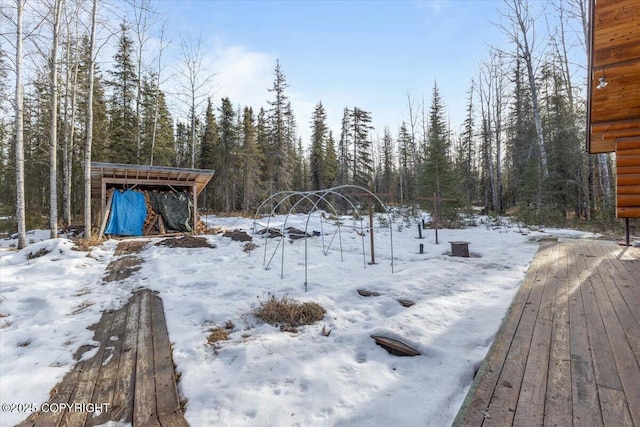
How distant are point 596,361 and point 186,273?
6552 millimetres

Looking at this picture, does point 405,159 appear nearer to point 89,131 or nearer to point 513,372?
point 89,131

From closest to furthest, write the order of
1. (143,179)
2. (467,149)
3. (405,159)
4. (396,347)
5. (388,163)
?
(396,347) < (143,179) < (467,149) < (405,159) < (388,163)

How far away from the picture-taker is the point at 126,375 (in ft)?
8.34

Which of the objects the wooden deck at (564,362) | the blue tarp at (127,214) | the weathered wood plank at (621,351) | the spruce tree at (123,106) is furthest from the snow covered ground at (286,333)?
the spruce tree at (123,106)

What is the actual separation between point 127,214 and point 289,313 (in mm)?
9936

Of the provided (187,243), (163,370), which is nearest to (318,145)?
(187,243)

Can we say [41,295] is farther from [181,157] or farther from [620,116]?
[181,157]

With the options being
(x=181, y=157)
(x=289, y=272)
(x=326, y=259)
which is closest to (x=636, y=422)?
(x=289, y=272)

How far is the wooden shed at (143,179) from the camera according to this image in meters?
9.83

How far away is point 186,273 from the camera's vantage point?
20.3 ft

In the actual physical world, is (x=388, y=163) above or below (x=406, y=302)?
above

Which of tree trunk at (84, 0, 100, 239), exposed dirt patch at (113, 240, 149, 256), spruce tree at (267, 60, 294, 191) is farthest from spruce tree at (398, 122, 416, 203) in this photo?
tree trunk at (84, 0, 100, 239)

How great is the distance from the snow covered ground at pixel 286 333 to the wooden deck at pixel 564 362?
1.01 feet

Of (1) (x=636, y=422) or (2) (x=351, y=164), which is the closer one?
(1) (x=636, y=422)
